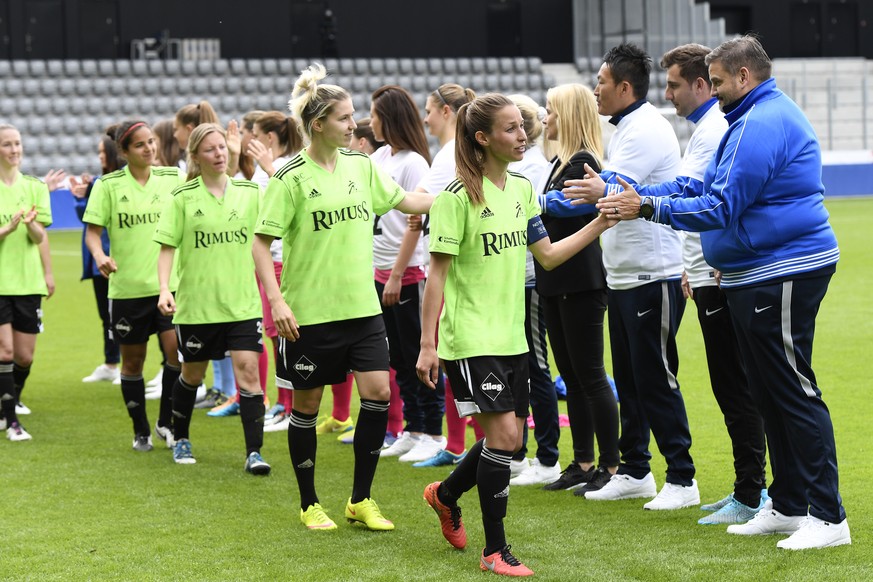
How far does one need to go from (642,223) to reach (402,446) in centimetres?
216

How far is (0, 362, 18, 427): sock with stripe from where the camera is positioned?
6.86 metres

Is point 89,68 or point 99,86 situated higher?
point 89,68

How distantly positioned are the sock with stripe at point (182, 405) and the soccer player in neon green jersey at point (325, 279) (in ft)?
5.00

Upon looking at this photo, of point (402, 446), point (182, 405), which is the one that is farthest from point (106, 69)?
point (402, 446)

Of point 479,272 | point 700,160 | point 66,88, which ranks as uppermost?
point 66,88

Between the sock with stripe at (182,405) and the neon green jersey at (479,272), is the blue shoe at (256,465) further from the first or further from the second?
the neon green jersey at (479,272)

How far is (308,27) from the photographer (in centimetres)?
2881

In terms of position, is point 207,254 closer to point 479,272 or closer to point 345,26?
point 479,272

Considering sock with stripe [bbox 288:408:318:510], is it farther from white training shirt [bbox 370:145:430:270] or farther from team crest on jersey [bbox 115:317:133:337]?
team crest on jersey [bbox 115:317:133:337]

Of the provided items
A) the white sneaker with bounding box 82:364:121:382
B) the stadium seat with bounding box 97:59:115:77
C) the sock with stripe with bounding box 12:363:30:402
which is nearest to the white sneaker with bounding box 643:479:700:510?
the sock with stripe with bounding box 12:363:30:402

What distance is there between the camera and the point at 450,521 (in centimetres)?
440

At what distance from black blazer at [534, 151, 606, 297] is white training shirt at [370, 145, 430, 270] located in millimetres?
1077

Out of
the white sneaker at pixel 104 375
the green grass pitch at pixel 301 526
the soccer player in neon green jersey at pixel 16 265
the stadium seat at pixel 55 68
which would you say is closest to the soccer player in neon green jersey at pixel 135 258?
the green grass pitch at pixel 301 526

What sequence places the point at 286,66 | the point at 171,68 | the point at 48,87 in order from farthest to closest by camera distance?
the point at 286,66, the point at 171,68, the point at 48,87
